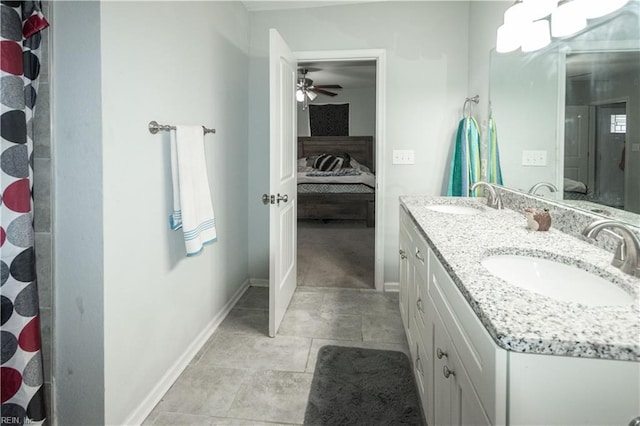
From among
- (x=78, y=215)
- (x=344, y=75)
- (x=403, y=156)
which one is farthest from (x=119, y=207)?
(x=344, y=75)

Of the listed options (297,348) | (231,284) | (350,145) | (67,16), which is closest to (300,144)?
(350,145)

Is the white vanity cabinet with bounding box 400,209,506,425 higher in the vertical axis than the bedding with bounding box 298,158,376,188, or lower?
lower

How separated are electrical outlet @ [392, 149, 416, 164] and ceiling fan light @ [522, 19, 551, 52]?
1236 millimetres

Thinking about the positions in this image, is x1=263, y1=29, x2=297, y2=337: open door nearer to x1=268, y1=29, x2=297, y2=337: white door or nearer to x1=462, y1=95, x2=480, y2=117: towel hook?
x1=268, y1=29, x2=297, y2=337: white door

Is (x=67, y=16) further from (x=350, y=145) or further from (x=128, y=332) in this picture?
(x=350, y=145)

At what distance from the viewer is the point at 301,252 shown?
170 inches

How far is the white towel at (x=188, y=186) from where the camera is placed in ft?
5.52

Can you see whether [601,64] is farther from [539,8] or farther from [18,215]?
[18,215]

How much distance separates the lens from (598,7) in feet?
4.12

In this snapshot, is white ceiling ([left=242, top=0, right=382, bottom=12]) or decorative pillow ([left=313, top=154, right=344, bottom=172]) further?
decorative pillow ([left=313, top=154, right=344, bottom=172])

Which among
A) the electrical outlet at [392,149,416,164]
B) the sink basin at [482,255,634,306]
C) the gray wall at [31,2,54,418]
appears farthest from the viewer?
the electrical outlet at [392,149,416,164]

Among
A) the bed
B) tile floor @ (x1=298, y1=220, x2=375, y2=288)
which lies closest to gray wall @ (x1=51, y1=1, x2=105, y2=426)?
tile floor @ (x1=298, y1=220, x2=375, y2=288)

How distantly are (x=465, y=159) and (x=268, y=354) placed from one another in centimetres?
194

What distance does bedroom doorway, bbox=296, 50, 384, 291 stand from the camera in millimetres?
3040
